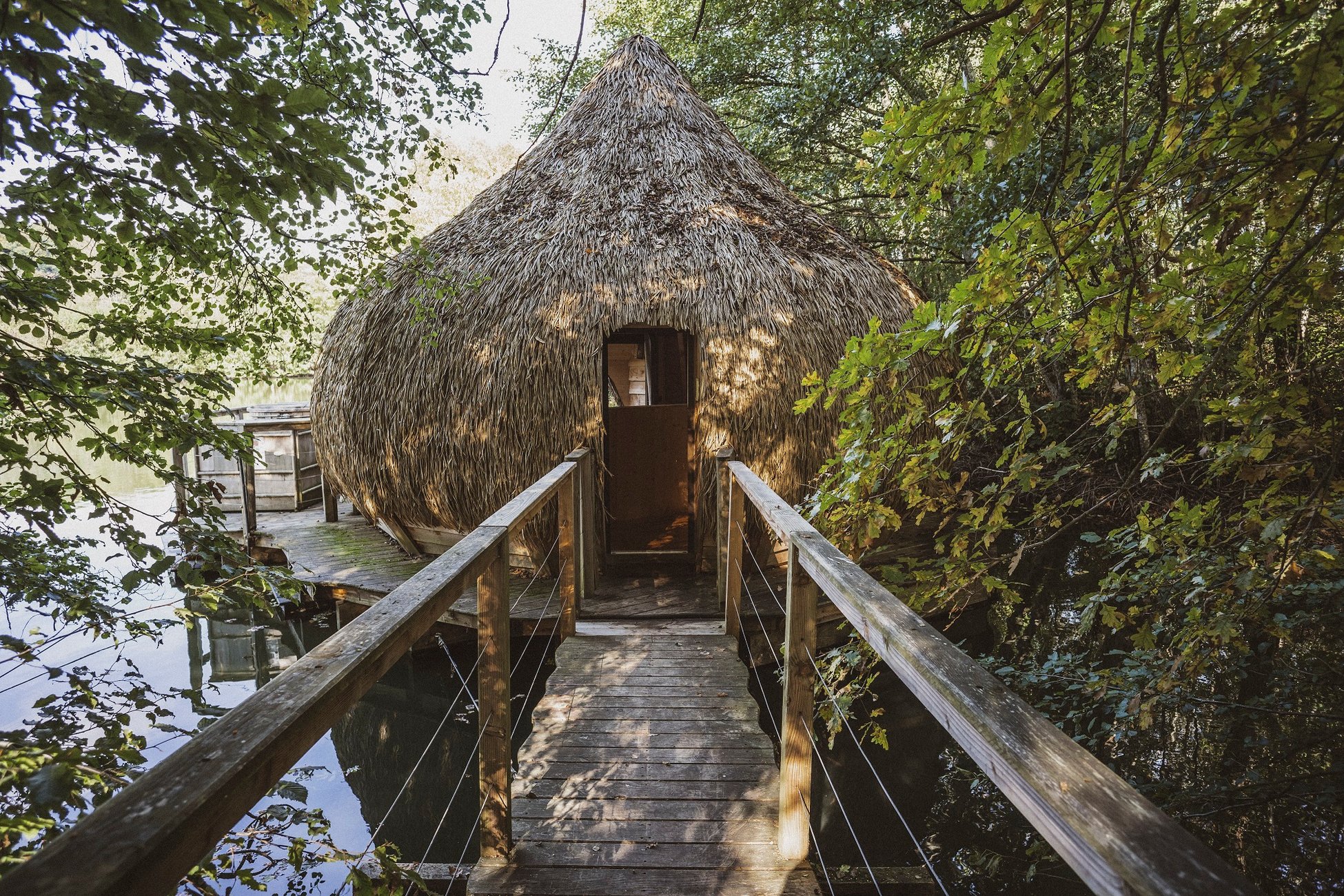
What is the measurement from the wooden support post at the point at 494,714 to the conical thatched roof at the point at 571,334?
2796mm

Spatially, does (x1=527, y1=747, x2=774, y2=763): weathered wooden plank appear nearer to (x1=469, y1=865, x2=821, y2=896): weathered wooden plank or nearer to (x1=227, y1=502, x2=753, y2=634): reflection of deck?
(x1=469, y1=865, x2=821, y2=896): weathered wooden plank

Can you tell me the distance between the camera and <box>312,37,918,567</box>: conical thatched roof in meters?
4.61

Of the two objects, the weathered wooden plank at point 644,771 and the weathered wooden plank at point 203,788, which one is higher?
the weathered wooden plank at point 203,788

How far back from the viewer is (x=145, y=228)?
178 centimetres

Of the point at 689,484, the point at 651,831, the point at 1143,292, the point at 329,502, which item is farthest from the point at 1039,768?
the point at 329,502

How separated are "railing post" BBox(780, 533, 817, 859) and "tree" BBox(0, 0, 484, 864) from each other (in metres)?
1.47

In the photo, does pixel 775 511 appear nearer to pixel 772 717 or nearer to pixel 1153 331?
pixel 772 717

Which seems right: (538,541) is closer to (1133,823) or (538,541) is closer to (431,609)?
(431,609)

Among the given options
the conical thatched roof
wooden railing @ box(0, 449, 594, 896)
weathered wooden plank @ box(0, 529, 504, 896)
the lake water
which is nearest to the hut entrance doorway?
the conical thatched roof

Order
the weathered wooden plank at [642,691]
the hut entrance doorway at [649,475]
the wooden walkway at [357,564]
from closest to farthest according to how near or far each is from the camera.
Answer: the weathered wooden plank at [642,691] → the wooden walkway at [357,564] → the hut entrance doorway at [649,475]

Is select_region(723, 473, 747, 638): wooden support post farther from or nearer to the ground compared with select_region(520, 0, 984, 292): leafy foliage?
nearer to the ground

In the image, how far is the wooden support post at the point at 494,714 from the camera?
69.6 inches

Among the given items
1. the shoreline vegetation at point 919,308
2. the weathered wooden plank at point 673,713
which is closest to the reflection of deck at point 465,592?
the weathered wooden plank at point 673,713

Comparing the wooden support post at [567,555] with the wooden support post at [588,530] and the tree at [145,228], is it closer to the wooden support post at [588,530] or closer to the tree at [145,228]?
the wooden support post at [588,530]
